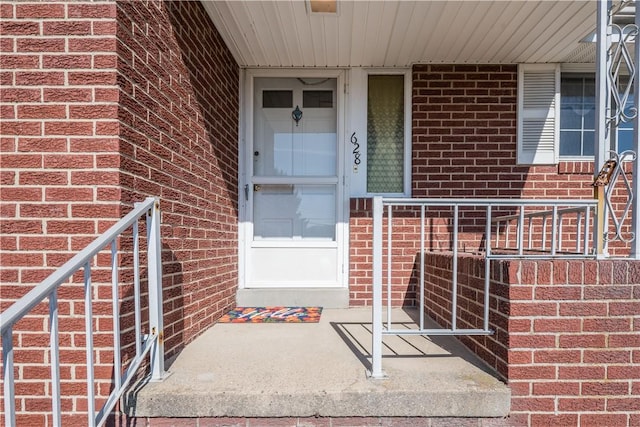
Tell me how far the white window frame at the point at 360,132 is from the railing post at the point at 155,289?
7.27 ft

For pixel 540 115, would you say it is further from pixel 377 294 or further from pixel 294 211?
pixel 377 294

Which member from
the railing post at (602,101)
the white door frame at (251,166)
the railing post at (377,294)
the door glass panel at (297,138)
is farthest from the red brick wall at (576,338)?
the door glass panel at (297,138)

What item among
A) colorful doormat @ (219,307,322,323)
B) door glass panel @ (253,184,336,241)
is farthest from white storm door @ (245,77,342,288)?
colorful doormat @ (219,307,322,323)

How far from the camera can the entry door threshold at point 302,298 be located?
347 centimetres

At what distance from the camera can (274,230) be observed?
146 inches

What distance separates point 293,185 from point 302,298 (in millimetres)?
1227

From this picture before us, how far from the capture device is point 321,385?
1.75 m

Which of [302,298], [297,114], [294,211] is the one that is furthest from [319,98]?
[302,298]

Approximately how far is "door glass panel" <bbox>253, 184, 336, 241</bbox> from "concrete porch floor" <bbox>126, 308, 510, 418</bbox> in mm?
1609

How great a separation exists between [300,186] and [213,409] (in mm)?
2426

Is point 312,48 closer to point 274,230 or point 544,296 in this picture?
point 274,230

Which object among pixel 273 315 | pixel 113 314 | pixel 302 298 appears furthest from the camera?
pixel 302 298

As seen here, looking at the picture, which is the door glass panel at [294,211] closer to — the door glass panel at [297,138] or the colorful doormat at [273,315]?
the door glass panel at [297,138]

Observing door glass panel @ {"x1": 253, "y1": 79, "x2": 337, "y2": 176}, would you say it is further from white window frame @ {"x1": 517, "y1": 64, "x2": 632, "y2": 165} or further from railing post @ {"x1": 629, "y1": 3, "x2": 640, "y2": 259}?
railing post @ {"x1": 629, "y1": 3, "x2": 640, "y2": 259}
